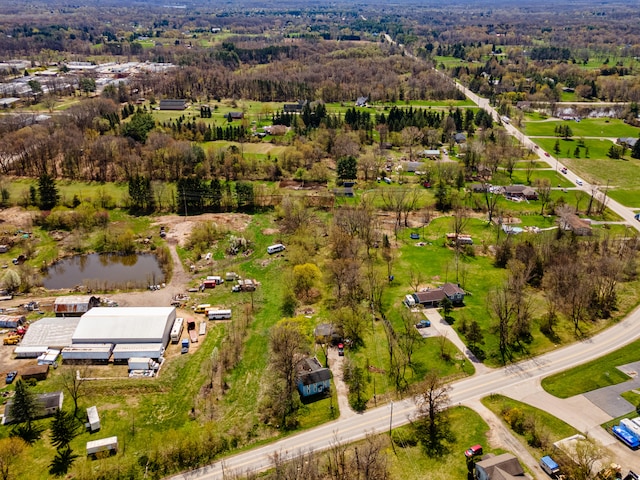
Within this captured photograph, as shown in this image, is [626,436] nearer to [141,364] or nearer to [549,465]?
[549,465]

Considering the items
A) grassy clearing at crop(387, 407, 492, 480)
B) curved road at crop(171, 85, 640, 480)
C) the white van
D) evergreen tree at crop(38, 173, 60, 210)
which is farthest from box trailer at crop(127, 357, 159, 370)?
evergreen tree at crop(38, 173, 60, 210)

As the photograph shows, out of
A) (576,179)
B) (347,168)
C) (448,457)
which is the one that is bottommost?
(448,457)

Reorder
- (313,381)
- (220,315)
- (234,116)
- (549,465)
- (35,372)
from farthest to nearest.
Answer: (234,116)
(220,315)
(35,372)
(313,381)
(549,465)

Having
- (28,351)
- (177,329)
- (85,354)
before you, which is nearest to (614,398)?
(177,329)

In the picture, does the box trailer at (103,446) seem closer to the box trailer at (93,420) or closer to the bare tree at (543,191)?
the box trailer at (93,420)

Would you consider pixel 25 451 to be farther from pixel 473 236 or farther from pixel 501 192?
pixel 501 192

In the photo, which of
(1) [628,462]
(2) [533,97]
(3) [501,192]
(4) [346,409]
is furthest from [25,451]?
(2) [533,97]
